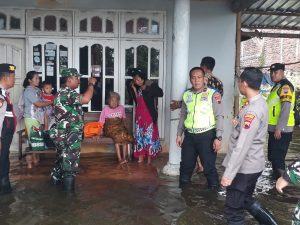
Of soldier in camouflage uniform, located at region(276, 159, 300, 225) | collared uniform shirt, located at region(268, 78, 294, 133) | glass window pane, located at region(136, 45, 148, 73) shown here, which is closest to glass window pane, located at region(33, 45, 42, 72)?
glass window pane, located at region(136, 45, 148, 73)

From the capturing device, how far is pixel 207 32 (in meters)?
7.60

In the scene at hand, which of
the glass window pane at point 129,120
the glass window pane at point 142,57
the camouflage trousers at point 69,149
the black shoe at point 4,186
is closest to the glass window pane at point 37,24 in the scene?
the glass window pane at point 142,57

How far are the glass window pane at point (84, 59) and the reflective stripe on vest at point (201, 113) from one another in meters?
3.13

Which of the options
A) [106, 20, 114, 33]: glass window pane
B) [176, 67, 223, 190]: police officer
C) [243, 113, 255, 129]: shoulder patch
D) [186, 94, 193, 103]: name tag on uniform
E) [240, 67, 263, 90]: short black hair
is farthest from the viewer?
[106, 20, 114, 33]: glass window pane

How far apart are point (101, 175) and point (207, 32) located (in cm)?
350

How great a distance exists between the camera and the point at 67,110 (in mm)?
5016

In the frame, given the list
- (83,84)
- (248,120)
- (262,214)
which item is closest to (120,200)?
(262,214)

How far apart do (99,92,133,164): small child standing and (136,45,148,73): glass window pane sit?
3.43 feet

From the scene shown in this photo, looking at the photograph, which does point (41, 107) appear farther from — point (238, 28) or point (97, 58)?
point (238, 28)

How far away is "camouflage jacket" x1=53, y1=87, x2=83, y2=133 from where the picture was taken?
495 cm

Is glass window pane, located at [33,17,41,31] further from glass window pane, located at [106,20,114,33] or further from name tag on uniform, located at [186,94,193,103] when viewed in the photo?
name tag on uniform, located at [186,94,193,103]

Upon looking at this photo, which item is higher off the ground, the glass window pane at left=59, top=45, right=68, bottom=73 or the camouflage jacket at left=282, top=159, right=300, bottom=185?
the glass window pane at left=59, top=45, right=68, bottom=73

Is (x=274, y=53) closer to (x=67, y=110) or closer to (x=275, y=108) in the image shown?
(x=275, y=108)

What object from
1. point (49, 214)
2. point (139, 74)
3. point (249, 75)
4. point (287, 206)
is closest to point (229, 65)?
point (139, 74)
